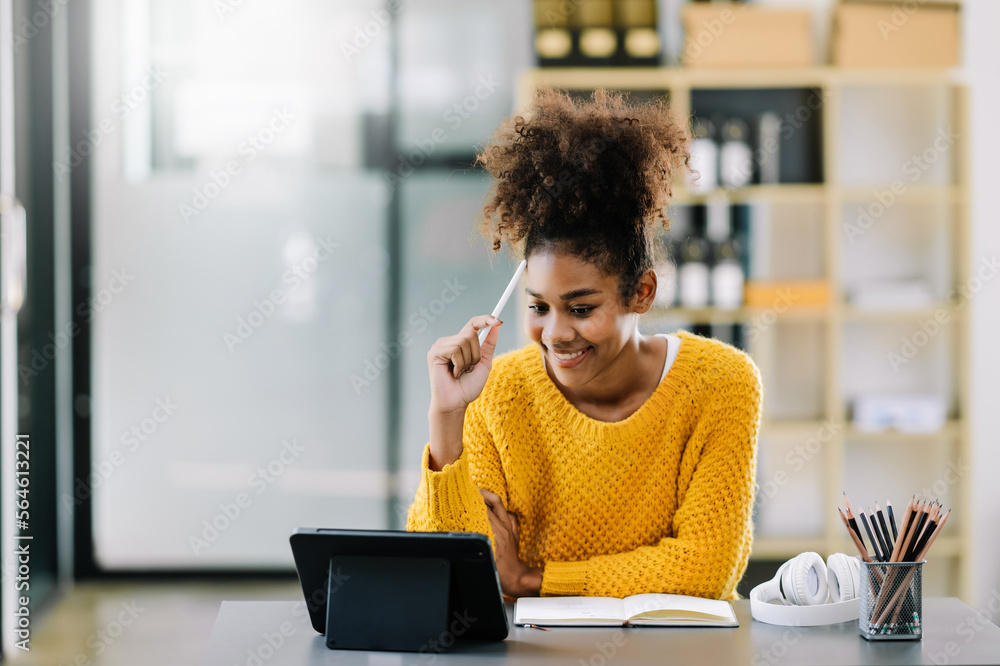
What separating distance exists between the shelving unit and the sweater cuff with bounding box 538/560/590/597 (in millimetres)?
1875

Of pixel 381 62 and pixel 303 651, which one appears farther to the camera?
pixel 381 62

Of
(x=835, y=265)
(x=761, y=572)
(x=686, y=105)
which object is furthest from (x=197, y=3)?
(x=761, y=572)

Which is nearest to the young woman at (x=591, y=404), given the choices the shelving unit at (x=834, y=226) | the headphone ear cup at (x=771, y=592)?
the headphone ear cup at (x=771, y=592)

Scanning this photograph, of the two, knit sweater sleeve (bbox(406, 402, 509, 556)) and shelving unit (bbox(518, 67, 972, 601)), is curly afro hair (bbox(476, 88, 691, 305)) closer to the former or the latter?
knit sweater sleeve (bbox(406, 402, 509, 556))

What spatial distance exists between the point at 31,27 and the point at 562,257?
10.0 ft

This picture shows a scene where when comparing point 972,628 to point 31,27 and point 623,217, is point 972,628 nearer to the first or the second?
point 623,217

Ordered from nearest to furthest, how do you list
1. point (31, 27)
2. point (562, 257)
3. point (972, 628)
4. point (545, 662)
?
point (545, 662)
point (972, 628)
point (562, 257)
point (31, 27)

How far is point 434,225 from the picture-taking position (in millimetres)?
3881

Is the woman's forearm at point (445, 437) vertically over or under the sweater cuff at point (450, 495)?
over

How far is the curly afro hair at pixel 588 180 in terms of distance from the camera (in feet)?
5.09

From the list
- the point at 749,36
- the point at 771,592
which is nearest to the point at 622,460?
the point at 771,592

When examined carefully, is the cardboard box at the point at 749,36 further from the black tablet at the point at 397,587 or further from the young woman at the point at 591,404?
the black tablet at the point at 397,587

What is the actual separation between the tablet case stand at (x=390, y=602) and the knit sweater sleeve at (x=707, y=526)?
0.36 meters

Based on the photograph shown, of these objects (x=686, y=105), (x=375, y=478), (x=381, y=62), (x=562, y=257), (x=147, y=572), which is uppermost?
(x=381, y=62)
